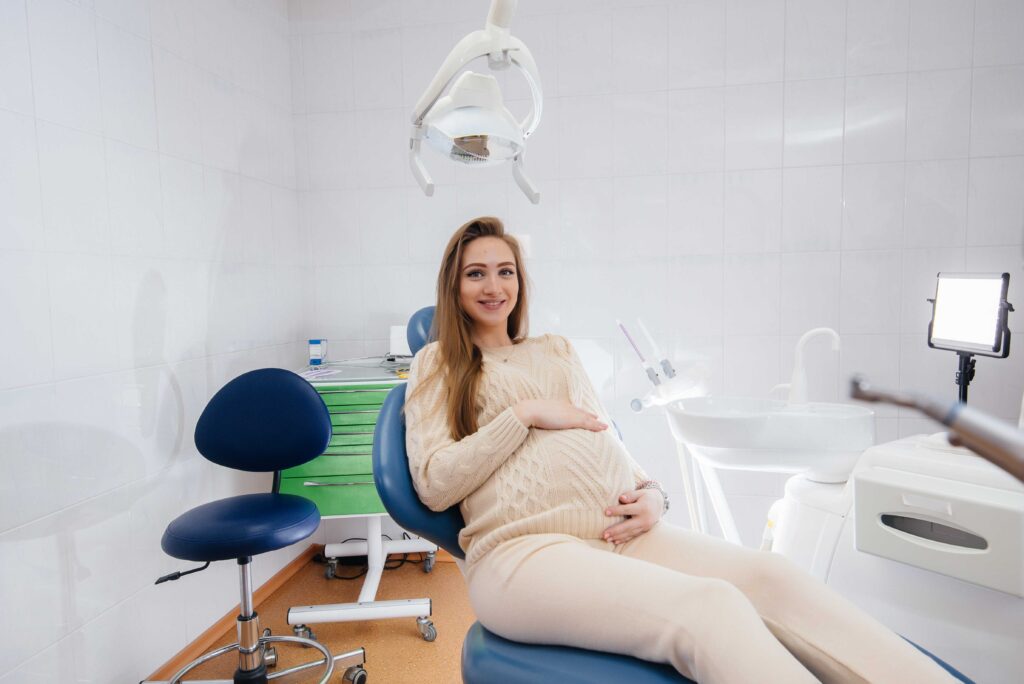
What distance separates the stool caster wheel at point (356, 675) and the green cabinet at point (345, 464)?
571 mm

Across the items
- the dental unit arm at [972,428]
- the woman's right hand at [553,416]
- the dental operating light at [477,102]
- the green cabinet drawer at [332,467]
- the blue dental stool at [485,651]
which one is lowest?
the green cabinet drawer at [332,467]

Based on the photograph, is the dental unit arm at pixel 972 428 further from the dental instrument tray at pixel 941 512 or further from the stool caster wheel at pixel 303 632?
the stool caster wheel at pixel 303 632

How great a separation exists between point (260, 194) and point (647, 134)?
1.77 metres

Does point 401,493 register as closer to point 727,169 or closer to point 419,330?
point 419,330

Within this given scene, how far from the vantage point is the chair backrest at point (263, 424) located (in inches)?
76.2

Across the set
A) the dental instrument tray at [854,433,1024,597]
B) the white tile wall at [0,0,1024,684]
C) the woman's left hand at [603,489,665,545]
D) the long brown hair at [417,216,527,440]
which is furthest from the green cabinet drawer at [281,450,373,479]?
the dental instrument tray at [854,433,1024,597]

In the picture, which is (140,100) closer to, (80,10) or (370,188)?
(80,10)

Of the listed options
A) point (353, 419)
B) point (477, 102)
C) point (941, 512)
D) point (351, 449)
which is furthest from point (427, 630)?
point (477, 102)

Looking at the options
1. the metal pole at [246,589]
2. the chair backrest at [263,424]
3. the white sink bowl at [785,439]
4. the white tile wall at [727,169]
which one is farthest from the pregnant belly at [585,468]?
the white tile wall at [727,169]

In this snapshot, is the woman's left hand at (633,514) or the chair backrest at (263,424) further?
the chair backrest at (263,424)

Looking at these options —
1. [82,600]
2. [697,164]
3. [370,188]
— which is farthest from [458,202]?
[82,600]

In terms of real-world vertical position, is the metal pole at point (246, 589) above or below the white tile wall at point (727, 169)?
below

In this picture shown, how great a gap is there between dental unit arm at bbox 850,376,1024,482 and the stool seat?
1.69 meters

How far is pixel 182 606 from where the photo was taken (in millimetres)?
2100
